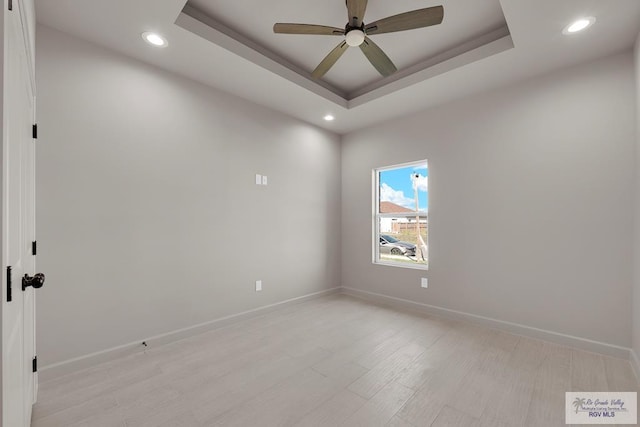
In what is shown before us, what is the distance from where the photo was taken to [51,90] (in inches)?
87.7

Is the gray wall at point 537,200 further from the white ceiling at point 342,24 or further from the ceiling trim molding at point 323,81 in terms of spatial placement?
the white ceiling at point 342,24

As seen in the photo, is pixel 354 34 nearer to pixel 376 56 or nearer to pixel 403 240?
pixel 376 56

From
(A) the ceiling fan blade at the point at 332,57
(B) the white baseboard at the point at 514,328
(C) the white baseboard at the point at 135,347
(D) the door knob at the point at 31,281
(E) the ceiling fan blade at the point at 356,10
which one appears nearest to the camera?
(D) the door knob at the point at 31,281

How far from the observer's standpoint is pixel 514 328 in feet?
9.95

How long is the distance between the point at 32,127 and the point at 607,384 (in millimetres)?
4395

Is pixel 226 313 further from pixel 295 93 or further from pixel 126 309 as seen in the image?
pixel 295 93

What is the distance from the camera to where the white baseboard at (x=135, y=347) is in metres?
2.20

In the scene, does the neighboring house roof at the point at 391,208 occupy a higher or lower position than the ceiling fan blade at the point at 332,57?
lower

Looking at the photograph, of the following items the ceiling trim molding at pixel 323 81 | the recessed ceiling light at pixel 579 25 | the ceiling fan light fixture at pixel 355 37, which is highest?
the ceiling trim molding at pixel 323 81

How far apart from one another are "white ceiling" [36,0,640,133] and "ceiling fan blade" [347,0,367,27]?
1.50 feet

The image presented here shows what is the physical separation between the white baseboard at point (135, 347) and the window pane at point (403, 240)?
1.78m

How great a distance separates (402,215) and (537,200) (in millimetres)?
1615

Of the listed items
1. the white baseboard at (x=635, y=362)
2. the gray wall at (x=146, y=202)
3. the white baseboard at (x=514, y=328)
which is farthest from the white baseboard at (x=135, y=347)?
the white baseboard at (x=635, y=362)

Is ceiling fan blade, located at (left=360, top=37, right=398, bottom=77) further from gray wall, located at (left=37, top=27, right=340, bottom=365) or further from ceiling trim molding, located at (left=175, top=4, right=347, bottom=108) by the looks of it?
gray wall, located at (left=37, top=27, right=340, bottom=365)
